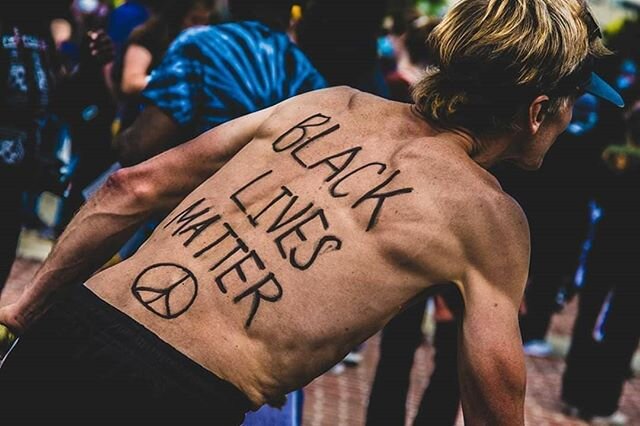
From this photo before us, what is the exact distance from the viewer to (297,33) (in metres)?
4.91

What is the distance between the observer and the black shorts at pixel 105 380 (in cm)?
232

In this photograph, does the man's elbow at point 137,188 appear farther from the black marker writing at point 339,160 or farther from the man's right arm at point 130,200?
the black marker writing at point 339,160

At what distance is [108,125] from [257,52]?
2.63 metres

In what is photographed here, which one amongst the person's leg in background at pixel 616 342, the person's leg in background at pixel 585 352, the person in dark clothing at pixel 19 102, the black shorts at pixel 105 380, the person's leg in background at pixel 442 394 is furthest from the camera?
the person's leg in background at pixel 585 352

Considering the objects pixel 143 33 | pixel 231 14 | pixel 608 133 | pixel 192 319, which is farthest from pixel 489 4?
pixel 608 133

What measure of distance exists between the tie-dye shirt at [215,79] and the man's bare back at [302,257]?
1.20 m

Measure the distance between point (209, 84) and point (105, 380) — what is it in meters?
1.65

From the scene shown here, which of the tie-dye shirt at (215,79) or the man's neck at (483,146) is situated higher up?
the man's neck at (483,146)

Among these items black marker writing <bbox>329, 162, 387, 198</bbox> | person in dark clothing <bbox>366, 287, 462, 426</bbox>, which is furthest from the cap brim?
person in dark clothing <bbox>366, 287, 462, 426</bbox>

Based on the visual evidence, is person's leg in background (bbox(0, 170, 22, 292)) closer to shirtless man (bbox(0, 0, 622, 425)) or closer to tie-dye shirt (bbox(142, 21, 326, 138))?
tie-dye shirt (bbox(142, 21, 326, 138))

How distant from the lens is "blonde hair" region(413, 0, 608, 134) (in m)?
2.54

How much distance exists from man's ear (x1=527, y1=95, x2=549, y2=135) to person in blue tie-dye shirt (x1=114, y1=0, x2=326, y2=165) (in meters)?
1.33

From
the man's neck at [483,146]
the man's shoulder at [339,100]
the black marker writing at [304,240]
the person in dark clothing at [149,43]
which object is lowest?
the person in dark clothing at [149,43]

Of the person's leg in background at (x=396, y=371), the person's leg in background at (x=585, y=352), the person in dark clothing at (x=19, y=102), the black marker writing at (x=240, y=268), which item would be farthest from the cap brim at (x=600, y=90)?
the person's leg in background at (x=585, y=352)
